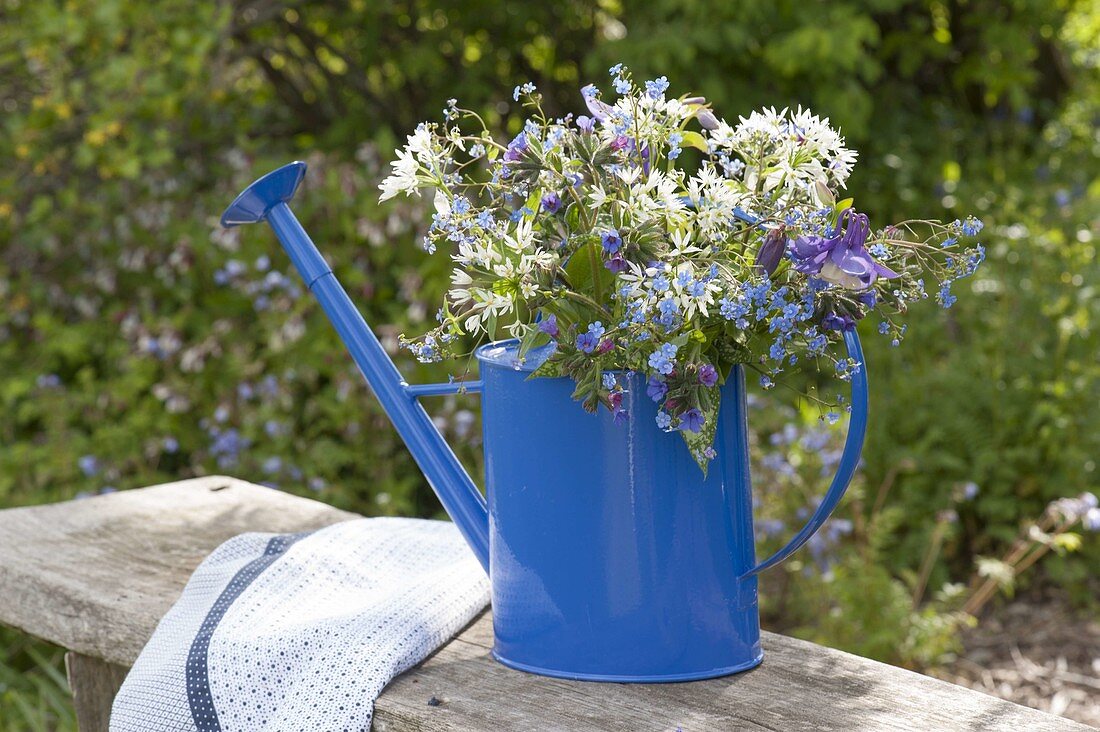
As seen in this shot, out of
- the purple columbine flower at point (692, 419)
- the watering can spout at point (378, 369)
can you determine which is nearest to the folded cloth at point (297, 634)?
the watering can spout at point (378, 369)

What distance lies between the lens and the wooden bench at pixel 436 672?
1083mm

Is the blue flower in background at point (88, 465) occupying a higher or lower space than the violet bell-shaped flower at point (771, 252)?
lower

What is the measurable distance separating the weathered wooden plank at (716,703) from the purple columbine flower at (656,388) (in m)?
0.29

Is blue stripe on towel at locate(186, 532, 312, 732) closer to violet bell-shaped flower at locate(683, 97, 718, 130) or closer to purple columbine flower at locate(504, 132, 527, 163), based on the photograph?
purple columbine flower at locate(504, 132, 527, 163)

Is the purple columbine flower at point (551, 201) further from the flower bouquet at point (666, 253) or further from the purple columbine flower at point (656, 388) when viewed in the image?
the purple columbine flower at point (656, 388)

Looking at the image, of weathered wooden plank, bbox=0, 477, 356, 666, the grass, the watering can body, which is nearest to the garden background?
the grass

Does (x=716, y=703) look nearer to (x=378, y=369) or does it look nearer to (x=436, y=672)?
(x=436, y=672)

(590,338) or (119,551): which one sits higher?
(590,338)

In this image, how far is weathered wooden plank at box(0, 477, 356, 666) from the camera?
149 centimetres

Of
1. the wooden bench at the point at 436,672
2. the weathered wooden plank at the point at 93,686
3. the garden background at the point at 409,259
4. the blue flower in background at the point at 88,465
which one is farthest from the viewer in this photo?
the blue flower in background at the point at 88,465

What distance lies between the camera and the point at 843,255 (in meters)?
0.98

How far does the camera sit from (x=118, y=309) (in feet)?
12.1

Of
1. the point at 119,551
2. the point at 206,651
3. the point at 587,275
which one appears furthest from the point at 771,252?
the point at 119,551

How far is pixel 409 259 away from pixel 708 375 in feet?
8.26
